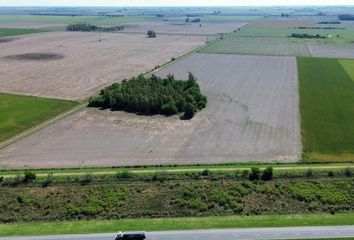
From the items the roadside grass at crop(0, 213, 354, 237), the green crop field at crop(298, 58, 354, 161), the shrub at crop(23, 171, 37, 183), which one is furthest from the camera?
the green crop field at crop(298, 58, 354, 161)

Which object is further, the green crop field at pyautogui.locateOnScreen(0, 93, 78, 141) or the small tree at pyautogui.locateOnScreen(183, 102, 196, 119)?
the small tree at pyautogui.locateOnScreen(183, 102, 196, 119)

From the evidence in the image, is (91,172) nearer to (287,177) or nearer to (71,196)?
(71,196)

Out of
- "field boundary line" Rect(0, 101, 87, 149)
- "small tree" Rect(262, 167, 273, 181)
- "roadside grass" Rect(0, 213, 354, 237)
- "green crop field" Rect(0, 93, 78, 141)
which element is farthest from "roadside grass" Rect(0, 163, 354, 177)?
"green crop field" Rect(0, 93, 78, 141)

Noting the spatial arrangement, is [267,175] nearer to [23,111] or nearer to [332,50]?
[23,111]

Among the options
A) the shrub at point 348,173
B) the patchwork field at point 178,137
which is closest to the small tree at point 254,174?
the patchwork field at point 178,137

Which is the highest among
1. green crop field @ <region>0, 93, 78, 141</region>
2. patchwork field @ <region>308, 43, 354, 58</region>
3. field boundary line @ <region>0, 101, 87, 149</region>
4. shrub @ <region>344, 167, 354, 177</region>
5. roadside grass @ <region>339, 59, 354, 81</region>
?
patchwork field @ <region>308, 43, 354, 58</region>

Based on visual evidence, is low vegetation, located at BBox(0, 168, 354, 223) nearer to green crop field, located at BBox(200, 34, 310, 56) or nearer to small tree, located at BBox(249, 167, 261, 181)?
small tree, located at BBox(249, 167, 261, 181)

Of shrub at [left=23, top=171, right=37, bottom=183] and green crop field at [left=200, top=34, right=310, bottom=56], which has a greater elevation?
green crop field at [left=200, top=34, right=310, bottom=56]
